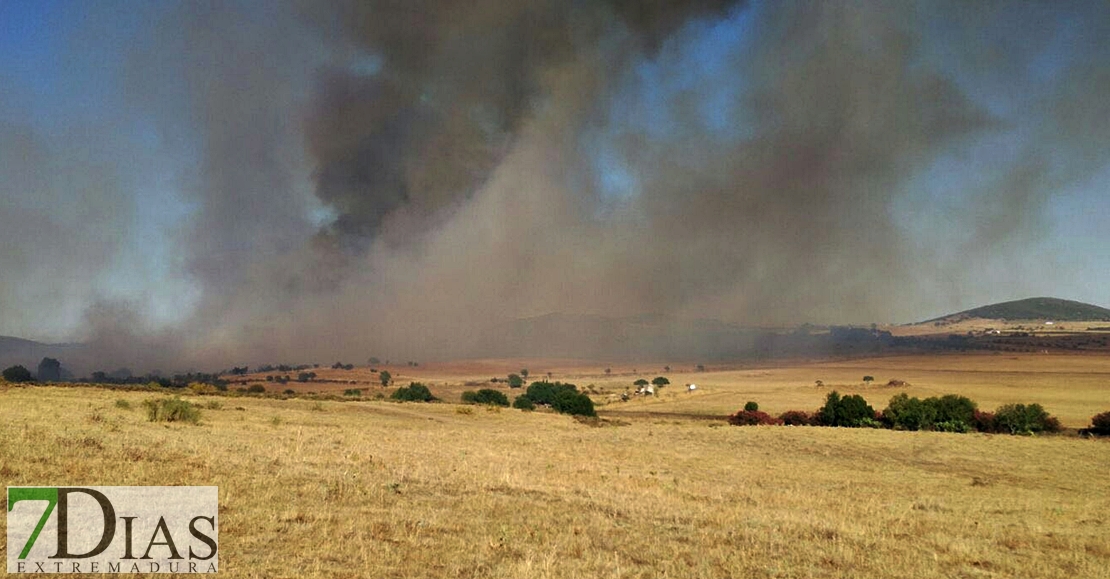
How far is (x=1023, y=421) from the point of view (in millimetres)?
42875

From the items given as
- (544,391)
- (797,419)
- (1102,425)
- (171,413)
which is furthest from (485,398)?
(1102,425)

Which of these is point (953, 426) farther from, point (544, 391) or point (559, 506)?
point (559, 506)

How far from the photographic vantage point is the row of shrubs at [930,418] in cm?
4328

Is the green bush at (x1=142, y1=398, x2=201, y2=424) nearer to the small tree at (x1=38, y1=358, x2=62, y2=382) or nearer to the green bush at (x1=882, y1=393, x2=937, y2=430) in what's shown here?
the green bush at (x1=882, y1=393, x2=937, y2=430)

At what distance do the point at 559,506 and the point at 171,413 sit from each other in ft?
57.5

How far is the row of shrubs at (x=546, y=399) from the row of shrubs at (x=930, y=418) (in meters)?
12.8

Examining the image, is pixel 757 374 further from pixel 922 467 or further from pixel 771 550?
pixel 771 550

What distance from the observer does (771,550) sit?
25.7 ft

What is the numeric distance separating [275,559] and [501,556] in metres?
2.27

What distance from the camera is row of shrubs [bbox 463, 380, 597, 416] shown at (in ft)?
181

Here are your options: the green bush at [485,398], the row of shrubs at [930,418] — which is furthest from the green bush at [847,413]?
the green bush at [485,398]

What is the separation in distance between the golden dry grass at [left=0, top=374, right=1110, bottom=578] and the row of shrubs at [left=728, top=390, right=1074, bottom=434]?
77.5 feet

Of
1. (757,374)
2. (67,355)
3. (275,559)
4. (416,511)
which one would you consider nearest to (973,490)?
(416,511)
